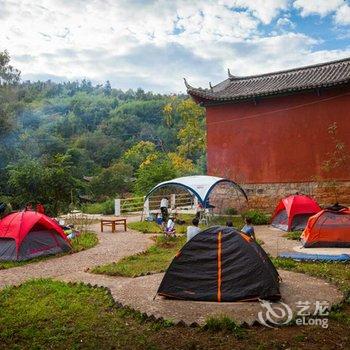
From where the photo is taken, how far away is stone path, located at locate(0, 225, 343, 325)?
6171mm

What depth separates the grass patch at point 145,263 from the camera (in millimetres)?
9117

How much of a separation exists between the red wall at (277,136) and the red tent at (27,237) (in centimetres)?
1143

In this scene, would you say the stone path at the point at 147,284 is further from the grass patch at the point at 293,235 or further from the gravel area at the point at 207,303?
the grass patch at the point at 293,235

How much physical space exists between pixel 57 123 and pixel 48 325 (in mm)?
51868

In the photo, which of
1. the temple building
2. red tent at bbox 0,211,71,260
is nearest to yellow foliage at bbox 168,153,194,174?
the temple building

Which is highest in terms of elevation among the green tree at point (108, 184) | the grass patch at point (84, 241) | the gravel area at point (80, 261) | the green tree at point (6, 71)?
the green tree at point (6, 71)

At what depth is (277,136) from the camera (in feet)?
65.0

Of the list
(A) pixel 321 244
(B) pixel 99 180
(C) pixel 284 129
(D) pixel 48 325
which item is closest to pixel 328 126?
(C) pixel 284 129

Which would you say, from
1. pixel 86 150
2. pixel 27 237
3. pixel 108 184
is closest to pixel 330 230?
pixel 27 237

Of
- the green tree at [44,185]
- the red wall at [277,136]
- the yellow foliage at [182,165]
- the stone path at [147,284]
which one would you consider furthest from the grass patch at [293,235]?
the yellow foliage at [182,165]

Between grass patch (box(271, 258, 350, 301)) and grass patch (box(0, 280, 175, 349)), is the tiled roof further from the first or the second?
grass patch (box(0, 280, 175, 349))

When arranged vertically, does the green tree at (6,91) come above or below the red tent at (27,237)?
above

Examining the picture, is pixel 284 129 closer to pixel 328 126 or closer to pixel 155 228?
pixel 328 126

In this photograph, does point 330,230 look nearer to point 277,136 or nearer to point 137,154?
point 277,136
